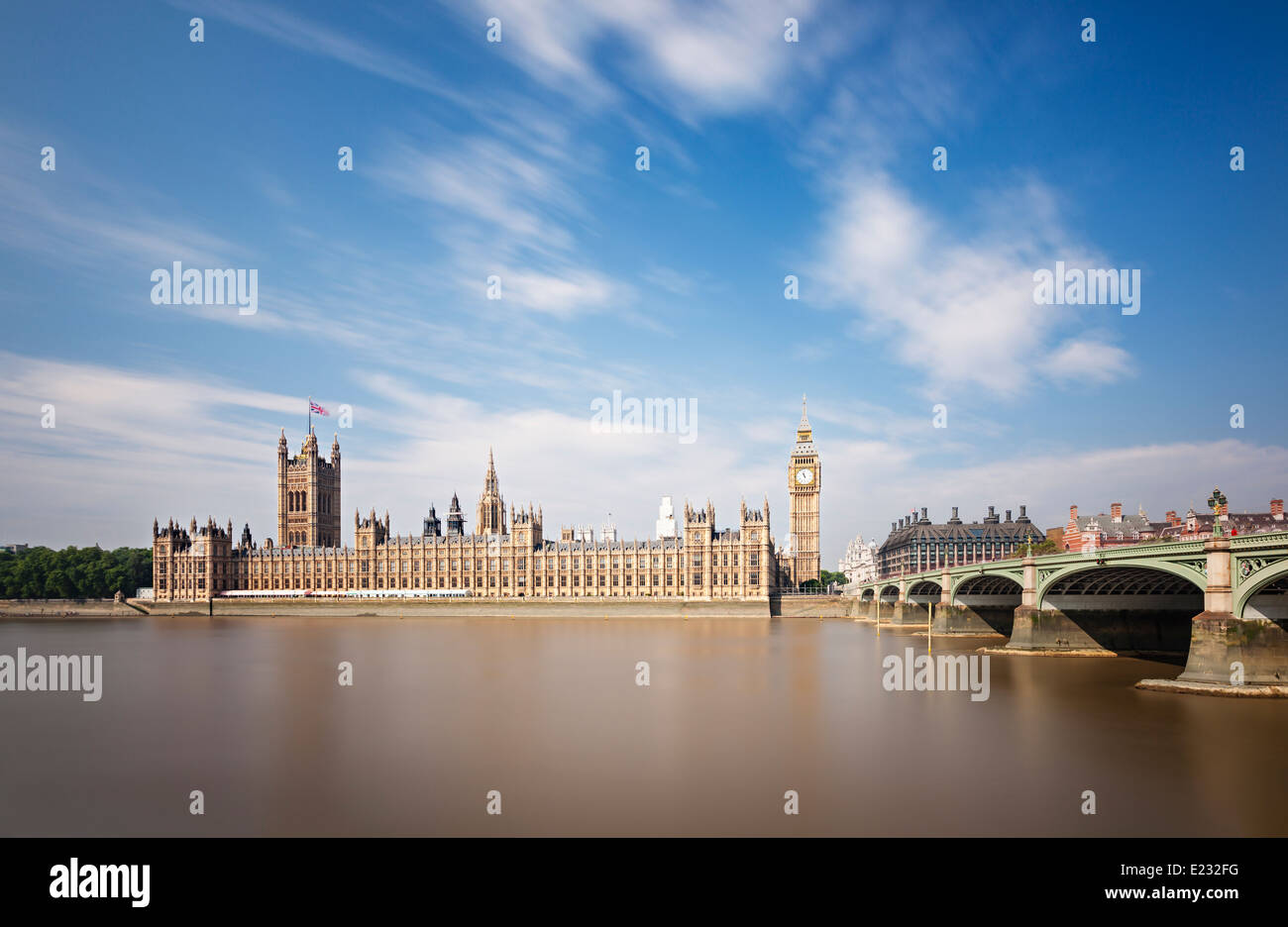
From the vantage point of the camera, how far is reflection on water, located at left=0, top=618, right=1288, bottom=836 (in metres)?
19.6

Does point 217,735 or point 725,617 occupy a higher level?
point 217,735

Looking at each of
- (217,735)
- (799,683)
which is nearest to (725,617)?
(799,683)

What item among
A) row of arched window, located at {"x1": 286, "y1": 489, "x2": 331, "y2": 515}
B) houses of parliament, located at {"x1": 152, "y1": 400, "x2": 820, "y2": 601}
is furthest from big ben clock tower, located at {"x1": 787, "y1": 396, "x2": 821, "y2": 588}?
row of arched window, located at {"x1": 286, "y1": 489, "x2": 331, "y2": 515}

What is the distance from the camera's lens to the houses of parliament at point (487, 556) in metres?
121

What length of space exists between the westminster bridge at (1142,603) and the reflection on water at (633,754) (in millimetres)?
2912

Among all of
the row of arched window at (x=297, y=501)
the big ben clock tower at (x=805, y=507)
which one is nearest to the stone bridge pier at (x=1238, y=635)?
the big ben clock tower at (x=805, y=507)

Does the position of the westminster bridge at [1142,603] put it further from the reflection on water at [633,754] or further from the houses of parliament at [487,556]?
the houses of parliament at [487,556]

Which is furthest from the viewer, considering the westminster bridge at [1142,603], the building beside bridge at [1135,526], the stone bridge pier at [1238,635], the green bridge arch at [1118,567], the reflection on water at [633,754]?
the building beside bridge at [1135,526]

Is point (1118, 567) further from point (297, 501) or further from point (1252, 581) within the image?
point (297, 501)

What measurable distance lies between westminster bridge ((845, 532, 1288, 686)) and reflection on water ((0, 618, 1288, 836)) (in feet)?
9.55

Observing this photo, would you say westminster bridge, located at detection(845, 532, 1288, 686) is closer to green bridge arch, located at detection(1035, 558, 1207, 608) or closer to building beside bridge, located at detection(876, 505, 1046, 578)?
green bridge arch, located at detection(1035, 558, 1207, 608)
